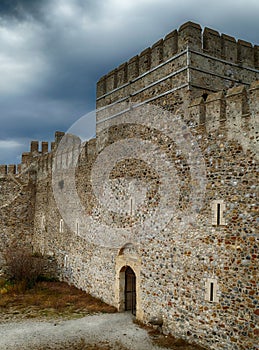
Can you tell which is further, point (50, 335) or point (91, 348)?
point (50, 335)

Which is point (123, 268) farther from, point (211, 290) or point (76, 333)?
point (211, 290)

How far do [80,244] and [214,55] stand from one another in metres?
9.04

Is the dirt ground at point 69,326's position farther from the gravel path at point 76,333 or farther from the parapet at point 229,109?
the parapet at point 229,109

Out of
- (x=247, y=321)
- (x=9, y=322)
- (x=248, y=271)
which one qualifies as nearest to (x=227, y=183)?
(x=248, y=271)

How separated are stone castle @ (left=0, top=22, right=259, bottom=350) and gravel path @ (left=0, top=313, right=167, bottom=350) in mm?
671

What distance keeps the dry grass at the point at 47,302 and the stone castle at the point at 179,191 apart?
47cm

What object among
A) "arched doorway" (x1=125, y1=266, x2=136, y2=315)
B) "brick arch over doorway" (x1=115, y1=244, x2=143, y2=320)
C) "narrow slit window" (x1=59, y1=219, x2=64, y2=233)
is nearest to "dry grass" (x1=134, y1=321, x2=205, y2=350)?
"brick arch over doorway" (x1=115, y1=244, x2=143, y2=320)

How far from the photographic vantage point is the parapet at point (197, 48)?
30.4 ft

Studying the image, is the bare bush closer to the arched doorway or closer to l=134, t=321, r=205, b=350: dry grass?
the arched doorway

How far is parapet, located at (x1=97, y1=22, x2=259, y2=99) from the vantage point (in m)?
9.26

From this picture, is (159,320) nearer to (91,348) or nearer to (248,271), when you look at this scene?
(91,348)

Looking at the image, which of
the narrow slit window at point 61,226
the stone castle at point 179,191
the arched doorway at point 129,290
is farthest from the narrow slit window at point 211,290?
the narrow slit window at point 61,226

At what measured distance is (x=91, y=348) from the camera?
8633 mm

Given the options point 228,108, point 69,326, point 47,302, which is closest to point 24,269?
point 47,302
